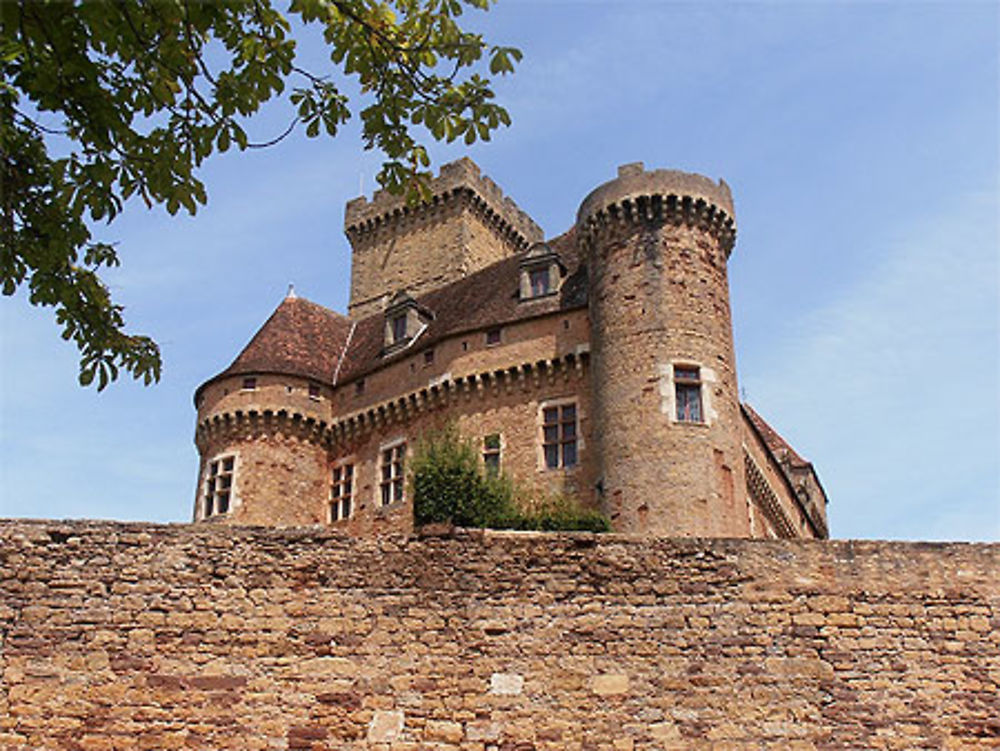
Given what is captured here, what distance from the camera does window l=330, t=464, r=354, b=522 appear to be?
28359mm

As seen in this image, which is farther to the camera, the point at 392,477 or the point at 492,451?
the point at 392,477

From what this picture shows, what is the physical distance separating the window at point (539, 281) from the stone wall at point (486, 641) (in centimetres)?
1569

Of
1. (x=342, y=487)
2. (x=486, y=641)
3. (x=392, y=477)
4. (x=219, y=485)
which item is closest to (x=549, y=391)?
(x=392, y=477)

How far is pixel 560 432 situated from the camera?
80.4 feet

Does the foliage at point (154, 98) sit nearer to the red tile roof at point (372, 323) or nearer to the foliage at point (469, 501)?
the foliage at point (469, 501)

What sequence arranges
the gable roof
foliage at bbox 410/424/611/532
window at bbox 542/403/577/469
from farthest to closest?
the gable roof < window at bbox 542/403/577/469 < foliage at bbox 410/424/611/532

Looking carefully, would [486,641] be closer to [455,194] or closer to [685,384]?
[685,384]

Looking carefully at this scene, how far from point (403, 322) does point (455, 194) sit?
10112 millimetres

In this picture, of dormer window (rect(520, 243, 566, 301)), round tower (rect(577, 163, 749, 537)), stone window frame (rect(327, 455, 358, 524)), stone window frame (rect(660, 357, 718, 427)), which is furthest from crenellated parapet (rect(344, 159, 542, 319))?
stone window frame (rect(660, 357, 718, 427))

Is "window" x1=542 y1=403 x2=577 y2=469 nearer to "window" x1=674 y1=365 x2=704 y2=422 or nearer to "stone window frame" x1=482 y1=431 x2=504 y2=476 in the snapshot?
"stone window frame" x1=482 y1=431 x2=504 y2=476

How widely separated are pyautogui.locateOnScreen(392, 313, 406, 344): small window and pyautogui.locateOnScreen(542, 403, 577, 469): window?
20.4 ft

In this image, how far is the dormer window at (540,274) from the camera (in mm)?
26766

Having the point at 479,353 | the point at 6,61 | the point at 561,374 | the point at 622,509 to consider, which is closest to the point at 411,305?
the point at 479,353

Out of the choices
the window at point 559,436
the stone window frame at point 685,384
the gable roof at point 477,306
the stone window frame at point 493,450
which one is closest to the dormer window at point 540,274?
the gable roof at point 477,306
